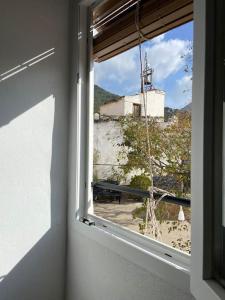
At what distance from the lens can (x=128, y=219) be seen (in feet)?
6.04

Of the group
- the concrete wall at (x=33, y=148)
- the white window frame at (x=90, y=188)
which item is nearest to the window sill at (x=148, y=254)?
the white window frame at (x=90, y=188)

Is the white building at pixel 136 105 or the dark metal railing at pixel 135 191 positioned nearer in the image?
the dark metal railing at pixel 135 191

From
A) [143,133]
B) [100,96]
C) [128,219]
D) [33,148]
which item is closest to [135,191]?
[128,219]

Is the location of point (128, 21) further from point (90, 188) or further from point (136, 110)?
point (90, 188)

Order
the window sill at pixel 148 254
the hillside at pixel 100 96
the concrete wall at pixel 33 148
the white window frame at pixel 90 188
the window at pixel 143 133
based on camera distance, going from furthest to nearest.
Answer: the concrete wall at pixel 33 148
the hillside at pixel 100 96
the window at pixel 143 133
the window sill at pixel 148 254
the white window frame at pixel 90 188

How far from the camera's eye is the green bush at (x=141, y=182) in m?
1.68

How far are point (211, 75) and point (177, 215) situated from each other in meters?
0.67

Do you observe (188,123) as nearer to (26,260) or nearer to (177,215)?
(177,215)

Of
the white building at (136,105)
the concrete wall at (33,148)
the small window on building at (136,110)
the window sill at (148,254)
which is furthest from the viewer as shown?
the concrete wall at (33,148)

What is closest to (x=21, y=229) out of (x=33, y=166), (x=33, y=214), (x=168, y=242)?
(x=33, y=214)

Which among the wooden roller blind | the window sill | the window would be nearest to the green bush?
the window

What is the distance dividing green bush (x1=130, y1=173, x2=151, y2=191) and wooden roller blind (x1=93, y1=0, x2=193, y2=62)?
29.1 inches

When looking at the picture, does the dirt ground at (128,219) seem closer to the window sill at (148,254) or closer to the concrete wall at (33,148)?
the window sill at (148,254)

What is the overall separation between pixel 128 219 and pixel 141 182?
0.84ft
